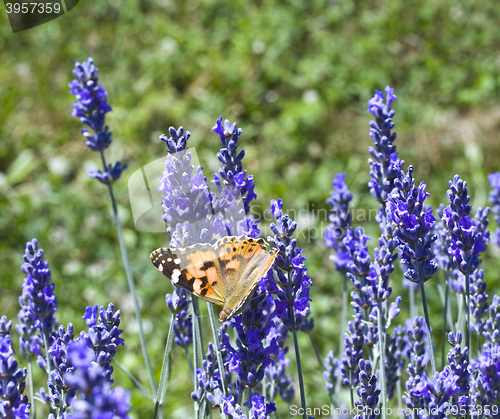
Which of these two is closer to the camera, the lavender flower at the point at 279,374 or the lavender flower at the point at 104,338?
the lavender flower at the point at 104,338

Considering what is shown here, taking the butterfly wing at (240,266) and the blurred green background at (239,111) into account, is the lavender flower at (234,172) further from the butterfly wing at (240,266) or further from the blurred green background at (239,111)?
the blurred green background at (239,111)

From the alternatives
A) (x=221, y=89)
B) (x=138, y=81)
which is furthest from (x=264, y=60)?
(x=138, y=81)

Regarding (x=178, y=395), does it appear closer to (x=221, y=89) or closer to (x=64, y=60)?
(x=221, y=89)

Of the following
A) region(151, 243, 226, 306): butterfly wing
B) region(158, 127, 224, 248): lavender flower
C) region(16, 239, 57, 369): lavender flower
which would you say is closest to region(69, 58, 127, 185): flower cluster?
region(16, 239, 57, 369): lavender flower

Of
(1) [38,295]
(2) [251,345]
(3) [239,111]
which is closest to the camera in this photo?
(2) [251,345]

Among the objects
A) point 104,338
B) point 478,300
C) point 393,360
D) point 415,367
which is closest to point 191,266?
point 104,338

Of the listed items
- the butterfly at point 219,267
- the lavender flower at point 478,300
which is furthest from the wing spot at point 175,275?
the lavender flower at point 478,300

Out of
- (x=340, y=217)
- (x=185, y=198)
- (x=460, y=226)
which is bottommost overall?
(x=460, y=226)

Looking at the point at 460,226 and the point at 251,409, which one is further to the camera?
the point at 460,226

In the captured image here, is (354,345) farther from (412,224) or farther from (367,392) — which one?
(412,224)
